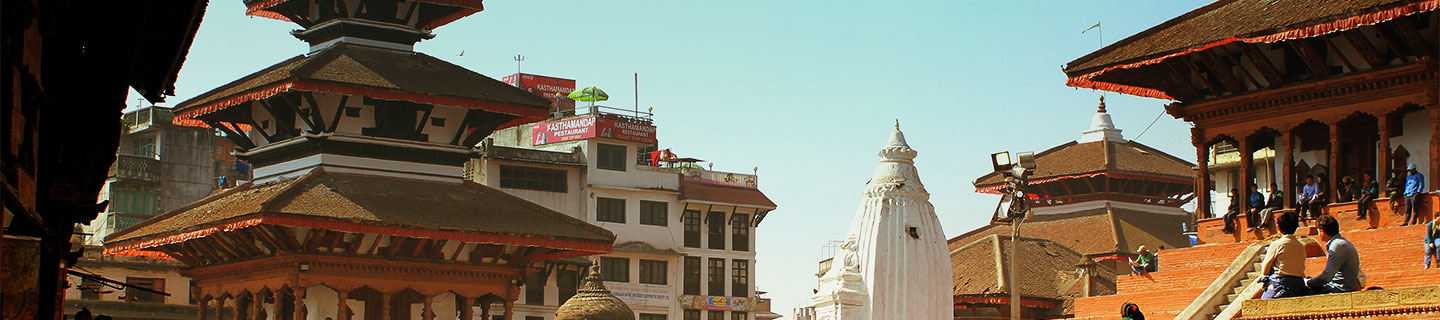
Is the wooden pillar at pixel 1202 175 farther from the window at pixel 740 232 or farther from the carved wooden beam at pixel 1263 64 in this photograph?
the window at pixel 740 232

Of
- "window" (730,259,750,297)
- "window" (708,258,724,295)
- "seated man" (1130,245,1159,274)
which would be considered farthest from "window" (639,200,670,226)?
"seated man" (1130,245,1159,274)

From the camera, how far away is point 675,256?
2739 inches

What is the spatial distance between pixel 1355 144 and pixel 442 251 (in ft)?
60.8

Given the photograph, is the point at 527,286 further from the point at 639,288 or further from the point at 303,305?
the point at 303,305

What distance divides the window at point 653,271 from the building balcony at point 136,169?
→ 17970 millimetres

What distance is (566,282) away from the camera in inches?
2574

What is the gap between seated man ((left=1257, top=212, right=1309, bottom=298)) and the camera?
17.6 m

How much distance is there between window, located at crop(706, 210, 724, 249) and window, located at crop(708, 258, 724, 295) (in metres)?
0.58

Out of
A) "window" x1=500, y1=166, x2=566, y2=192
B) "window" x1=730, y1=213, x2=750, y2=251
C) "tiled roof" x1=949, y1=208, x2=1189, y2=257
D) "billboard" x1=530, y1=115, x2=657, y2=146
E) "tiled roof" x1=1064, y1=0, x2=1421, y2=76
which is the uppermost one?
"billboard" x1=530, y1=115, x2=657, y2=146

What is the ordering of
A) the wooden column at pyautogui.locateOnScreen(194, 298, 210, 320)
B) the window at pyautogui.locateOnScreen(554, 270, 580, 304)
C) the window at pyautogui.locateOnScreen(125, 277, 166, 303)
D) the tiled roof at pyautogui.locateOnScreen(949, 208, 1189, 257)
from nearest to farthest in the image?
the wooden column at pyautogui.locateOnScreen(194, 298, 210, 320), the window at pyautogui.locateOnScreen(125, 277, 166, 303), the tiled roof at pyautogui.locateOnScreen(949, 208, 1189, 257), the window at pyautogui.locateOnScreen(554, 270, 580, 304)

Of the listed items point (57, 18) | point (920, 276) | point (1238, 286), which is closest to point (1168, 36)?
point (1238, 286)

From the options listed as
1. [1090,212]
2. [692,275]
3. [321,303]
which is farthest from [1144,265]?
[692,275]

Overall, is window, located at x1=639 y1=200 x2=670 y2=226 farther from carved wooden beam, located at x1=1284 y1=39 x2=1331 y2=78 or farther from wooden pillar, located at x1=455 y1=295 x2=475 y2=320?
carved wooden beam, located at x1=1284 y1=39 x2=1331 y2=78

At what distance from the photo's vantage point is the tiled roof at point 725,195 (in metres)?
70.7
